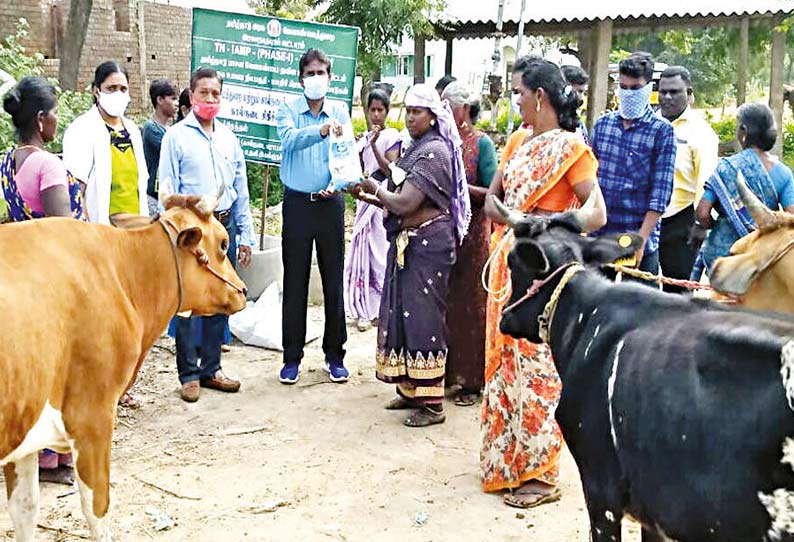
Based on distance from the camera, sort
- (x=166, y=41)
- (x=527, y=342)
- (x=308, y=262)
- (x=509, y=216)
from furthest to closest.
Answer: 1. (x=166, y=41)
2. (x=308, y=262)
3. (x=527, y=342)
4. (x=509, y=216)

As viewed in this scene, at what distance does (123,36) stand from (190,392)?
1150 centimetres

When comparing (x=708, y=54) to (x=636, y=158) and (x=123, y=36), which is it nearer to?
(x=123, y=36)

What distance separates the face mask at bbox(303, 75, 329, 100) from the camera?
6.08 metres

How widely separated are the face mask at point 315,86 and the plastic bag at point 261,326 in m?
1.96

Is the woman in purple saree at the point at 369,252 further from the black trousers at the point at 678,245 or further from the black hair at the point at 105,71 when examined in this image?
the black hair at the point at 105,71

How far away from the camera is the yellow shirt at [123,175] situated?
5527mm

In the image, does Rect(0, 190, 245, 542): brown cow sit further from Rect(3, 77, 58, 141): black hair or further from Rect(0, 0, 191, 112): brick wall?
Rect(0, 0, 191, 112): brick wall

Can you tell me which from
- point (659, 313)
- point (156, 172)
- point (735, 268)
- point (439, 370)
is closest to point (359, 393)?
point (439, 370)

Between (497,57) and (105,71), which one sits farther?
(497,57)

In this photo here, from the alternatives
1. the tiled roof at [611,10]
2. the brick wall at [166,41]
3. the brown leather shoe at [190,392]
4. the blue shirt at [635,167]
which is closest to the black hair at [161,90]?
the brown leather shoe at [190,392]

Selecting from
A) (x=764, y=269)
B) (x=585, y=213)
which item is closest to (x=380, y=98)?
(x=585, y=213)

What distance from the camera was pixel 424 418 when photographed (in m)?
5.61

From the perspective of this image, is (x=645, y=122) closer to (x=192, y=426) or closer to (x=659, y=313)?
(x=659, y=313)

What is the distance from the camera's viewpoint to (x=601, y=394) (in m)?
2.80
